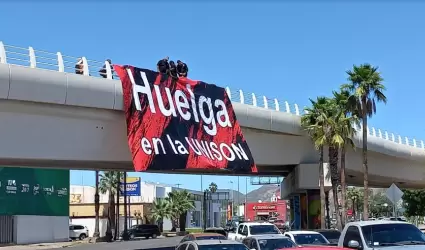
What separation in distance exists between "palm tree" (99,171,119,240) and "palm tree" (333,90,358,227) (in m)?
29.3

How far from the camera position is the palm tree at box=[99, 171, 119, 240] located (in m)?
62.7

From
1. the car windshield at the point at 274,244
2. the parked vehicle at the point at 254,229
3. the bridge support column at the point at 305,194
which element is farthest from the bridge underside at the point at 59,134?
the bridge support column at the point at 305,194

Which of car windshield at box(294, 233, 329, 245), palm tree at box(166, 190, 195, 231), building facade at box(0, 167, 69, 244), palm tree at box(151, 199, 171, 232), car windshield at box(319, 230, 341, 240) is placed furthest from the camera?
palm tree at box(166, 190, 195, 231)

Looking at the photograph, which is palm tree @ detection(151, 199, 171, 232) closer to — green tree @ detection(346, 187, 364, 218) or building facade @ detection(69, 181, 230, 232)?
building facade @ detection(69, 181, 230, 232)

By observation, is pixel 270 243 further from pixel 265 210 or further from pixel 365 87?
pixel 265 210

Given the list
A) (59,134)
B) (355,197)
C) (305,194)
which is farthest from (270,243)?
(355,197)

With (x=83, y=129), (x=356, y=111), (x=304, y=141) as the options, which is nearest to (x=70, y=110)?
(x=83, y=129)

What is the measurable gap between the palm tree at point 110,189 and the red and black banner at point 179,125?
3357 cm

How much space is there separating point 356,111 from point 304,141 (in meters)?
5.53

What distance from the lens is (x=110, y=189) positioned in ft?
228

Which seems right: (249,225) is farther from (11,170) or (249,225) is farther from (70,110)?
(11,170)

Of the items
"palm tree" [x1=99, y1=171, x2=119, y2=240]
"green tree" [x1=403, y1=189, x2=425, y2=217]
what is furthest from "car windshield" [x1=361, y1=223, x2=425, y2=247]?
"green tree" [x1=403, y1=189, x2=425, y2=217]

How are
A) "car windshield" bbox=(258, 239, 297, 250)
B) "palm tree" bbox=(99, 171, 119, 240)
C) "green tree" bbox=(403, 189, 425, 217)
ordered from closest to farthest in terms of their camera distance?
1. "car windshield" bbox=(258, 239, 297, 250)
2. "palm tree" bbox=(99, 171, 119, 240)
3. "green tree" bbox=(403, 189, 425, 217)

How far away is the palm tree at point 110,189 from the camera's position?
62694 mm
